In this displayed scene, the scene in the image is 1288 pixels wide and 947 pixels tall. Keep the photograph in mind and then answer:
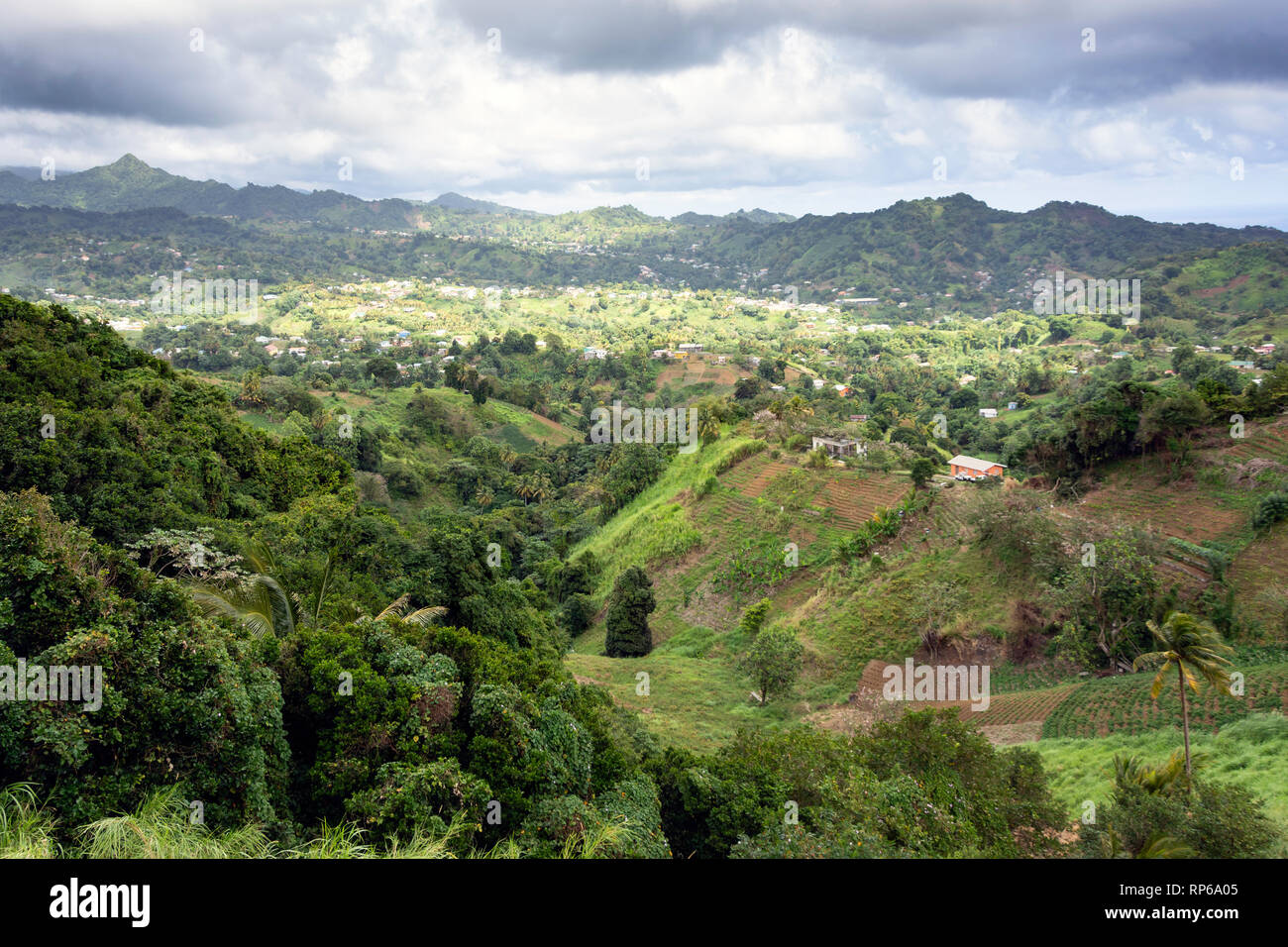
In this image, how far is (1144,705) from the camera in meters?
16.5

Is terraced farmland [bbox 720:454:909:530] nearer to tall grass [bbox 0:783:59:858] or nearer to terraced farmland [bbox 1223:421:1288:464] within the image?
terraced farmland [bbox 1223:421:1288:464]

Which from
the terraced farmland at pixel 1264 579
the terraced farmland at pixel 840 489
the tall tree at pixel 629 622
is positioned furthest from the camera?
the terraced farmland at pixel 840 489

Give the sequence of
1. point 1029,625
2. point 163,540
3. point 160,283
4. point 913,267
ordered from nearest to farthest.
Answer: point 163,540 < point 1029,625 < point 160,283 < point 913,267

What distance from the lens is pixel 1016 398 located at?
73125 mm

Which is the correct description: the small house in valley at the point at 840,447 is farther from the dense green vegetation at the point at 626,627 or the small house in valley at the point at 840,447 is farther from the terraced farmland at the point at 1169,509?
the terraced farmland at the point at 1169,509

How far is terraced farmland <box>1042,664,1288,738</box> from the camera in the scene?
15266 mm

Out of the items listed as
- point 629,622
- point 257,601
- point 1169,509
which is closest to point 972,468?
point 1169,509

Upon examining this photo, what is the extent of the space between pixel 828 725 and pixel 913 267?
647 feet

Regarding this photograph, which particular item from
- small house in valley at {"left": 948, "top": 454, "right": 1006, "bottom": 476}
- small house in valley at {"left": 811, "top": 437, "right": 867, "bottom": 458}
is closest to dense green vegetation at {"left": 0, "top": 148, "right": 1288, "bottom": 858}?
small house in valley at {"left": 811, "top": 437, "right": 867, "bottom": 458}

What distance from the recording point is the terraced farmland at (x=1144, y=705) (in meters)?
15.3

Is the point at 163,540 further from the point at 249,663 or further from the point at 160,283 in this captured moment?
the point at 160,283

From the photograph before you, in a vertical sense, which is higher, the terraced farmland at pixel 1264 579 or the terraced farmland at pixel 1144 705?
the terraced farmland at pixel 1264 579

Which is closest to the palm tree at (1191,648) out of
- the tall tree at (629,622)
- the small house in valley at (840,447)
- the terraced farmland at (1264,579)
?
the terraced farmland at (1264,579)
